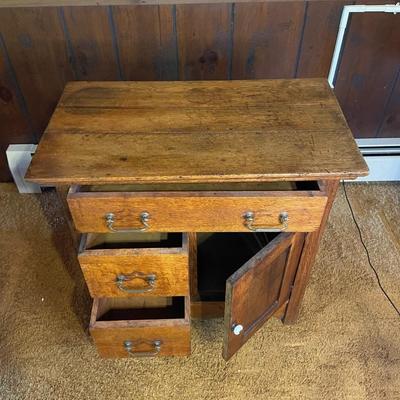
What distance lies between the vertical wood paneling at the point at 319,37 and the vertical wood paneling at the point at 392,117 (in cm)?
29

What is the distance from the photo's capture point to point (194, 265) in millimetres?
1059

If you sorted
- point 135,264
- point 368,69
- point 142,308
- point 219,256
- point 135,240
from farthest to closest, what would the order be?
point 368,69 → point 219,256 → point 142,308 → point 135,240 → point 135,264

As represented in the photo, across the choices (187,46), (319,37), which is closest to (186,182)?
(187,46)

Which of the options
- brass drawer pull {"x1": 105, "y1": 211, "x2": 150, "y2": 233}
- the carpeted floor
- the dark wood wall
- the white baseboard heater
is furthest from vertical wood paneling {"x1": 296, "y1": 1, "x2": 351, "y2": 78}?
brass drawer pull {"x1": 105, "y1": 211, "x2": 150, "y2": 233}

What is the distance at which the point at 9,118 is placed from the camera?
4.96 feet

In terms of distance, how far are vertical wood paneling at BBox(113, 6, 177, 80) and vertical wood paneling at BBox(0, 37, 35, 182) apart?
15.6 inches

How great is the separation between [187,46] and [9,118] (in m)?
0.72

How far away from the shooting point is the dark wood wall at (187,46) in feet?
4.08

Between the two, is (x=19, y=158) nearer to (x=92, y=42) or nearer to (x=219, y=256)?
(x=92, y=42)

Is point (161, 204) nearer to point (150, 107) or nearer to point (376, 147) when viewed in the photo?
point (150, 107)

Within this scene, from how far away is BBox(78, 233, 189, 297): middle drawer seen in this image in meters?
0.91

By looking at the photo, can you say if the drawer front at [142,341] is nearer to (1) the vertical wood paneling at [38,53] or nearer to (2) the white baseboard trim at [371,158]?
(2) the white baseboard trim at [371,158]

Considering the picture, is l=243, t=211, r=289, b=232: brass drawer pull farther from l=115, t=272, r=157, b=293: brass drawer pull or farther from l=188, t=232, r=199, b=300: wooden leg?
l=115, t=272, r=157, b=293: brass drawer pull

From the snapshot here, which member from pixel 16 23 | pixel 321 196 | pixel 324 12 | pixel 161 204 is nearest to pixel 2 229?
pixel 16 23
